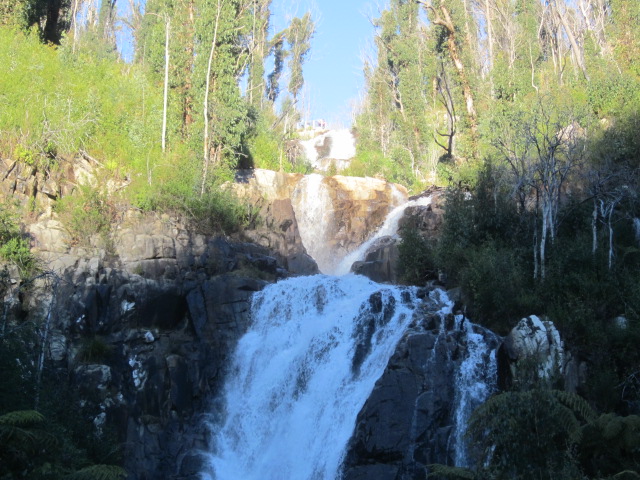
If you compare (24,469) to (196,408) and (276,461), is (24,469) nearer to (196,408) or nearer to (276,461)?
(276,461)

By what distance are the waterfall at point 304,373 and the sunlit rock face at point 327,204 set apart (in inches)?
331

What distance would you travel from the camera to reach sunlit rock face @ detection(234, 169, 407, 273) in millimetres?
33156

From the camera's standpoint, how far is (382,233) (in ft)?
108

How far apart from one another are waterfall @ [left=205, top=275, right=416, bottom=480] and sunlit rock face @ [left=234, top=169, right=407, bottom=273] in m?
8.40

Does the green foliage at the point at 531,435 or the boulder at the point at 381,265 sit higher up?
the boulder at the point at 381,265

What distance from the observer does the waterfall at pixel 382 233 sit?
31.7 m

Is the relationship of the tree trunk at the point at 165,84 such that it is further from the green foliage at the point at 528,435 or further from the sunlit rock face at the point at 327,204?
the green foliage at the point at 528,435

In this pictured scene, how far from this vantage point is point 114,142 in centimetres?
3100

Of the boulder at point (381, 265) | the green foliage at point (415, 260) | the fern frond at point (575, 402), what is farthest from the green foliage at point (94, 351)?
the fern frond at point (575, 402)

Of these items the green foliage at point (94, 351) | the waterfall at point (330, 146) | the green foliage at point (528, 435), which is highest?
the waterfall at point (330, 146)

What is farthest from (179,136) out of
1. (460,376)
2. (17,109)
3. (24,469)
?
(24,469)

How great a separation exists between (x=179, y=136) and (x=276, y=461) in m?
17.8

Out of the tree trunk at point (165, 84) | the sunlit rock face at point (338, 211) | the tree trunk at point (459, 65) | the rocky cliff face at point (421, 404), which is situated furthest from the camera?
the sunlit rock face at point (338, 211)

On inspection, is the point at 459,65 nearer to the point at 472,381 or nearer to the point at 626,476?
the point at 472,381
